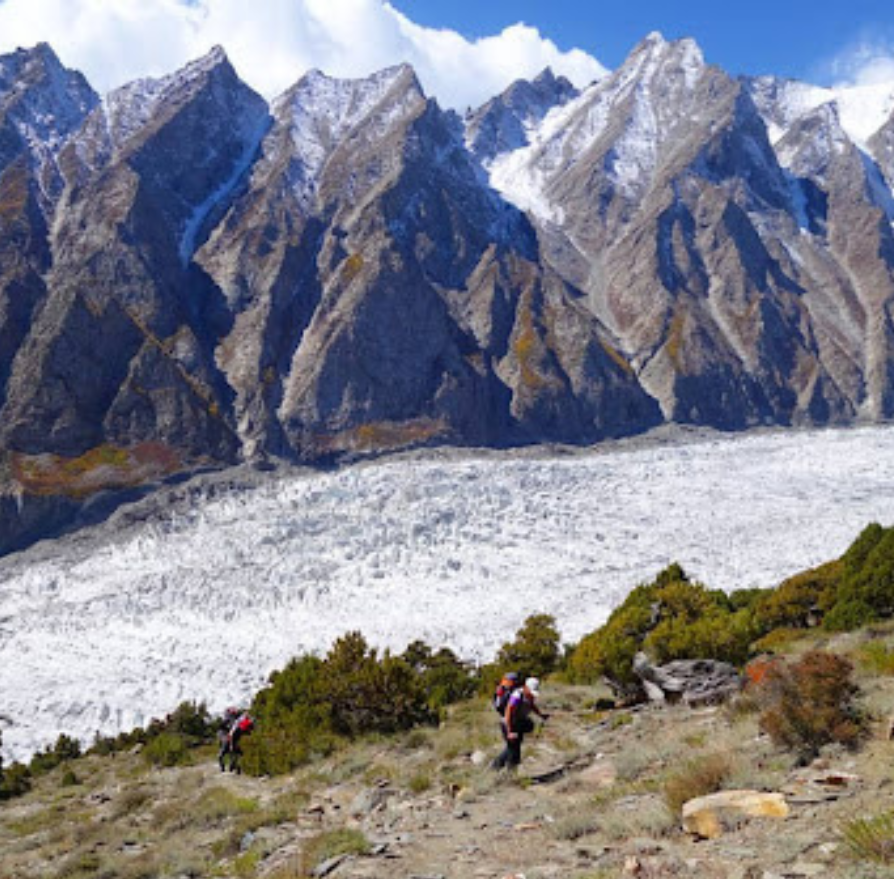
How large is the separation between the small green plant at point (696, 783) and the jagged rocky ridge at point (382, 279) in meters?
74.5

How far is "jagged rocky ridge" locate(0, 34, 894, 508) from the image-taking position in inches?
3445

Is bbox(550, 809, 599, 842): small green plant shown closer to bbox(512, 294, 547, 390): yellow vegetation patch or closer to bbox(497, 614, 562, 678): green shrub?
bbox(497, 614, 562, 678): green shrub

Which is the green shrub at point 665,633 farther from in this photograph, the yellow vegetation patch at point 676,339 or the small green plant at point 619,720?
the yellow vegetation patch at point 676,339

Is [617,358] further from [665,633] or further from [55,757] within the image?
[665,633]

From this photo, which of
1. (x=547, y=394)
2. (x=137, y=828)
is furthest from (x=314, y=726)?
(x=547, y=394)

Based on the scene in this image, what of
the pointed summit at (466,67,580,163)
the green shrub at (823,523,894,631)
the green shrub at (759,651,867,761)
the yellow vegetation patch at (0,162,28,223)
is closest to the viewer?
the green shrub at (759,651,867,761)

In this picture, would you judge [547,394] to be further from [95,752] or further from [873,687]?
[873,687]

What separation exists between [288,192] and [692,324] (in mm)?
55396

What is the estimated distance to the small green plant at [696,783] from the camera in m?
8.89

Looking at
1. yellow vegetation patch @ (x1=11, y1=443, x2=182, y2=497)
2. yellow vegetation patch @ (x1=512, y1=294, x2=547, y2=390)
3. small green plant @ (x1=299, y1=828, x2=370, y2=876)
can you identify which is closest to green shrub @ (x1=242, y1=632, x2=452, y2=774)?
small green plant @ (x1=299, y1=828, x2=370, y2=876)

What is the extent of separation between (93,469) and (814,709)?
242 ft

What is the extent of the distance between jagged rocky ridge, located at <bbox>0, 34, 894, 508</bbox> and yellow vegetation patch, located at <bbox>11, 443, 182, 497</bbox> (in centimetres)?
103

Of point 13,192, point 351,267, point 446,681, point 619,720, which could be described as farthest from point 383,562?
point 13,192

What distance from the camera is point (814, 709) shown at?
9.80 meters
